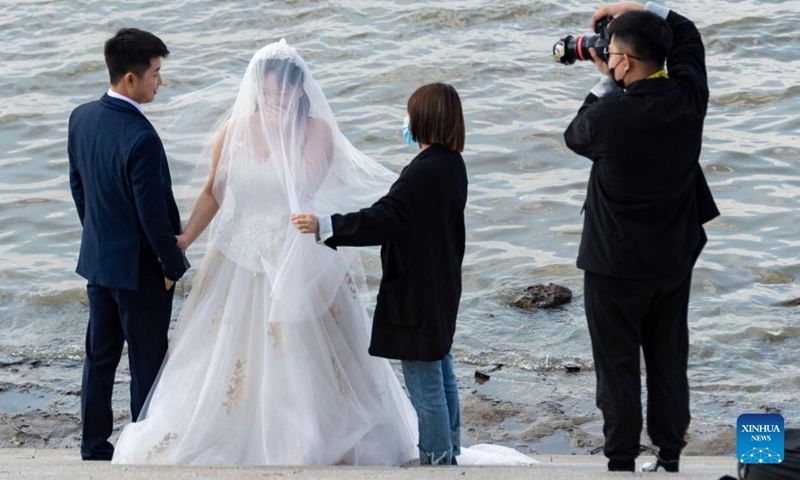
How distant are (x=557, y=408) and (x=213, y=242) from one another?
225cm

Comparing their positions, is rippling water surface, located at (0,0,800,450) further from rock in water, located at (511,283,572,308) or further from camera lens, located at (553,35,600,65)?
camera lens, located at (553,35,600,65)

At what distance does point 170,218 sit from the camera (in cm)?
452

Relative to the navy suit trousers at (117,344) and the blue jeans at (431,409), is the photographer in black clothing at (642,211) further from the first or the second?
the navy suit trousers at (117,344)

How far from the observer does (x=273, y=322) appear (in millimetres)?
4336

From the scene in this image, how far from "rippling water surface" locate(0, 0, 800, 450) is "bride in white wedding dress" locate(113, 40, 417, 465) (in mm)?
405

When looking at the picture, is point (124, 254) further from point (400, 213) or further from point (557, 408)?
point (557, 408)

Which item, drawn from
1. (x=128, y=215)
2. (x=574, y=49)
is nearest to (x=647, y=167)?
(x=574, y=49)

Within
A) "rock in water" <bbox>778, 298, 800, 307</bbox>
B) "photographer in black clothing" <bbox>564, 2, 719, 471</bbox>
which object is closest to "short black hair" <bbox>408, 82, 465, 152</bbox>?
"photographer in black clothing" <bbox>564, 2, 719, 471</bbox>

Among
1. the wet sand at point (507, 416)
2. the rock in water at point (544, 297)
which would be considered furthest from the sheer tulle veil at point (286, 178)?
the rock in water at point (544, 297)

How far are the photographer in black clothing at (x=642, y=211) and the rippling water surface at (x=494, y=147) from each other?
1741mm

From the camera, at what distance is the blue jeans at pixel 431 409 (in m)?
4.19

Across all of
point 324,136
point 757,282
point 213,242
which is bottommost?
point 757,282

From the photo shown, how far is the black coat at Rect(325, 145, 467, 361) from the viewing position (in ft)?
13.1

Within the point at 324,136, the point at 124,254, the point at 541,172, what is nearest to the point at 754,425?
the point at 324,136
